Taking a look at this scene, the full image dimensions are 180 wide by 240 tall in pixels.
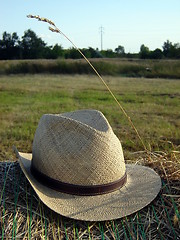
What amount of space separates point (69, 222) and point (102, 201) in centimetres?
27

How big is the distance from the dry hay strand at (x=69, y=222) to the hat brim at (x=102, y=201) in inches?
1.8

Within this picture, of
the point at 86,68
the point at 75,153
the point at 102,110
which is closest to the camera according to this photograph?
the point at 75,153

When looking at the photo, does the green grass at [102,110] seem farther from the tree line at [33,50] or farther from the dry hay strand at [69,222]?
the tree line at [33,50]

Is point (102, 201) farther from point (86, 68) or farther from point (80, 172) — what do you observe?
point (86, 68)

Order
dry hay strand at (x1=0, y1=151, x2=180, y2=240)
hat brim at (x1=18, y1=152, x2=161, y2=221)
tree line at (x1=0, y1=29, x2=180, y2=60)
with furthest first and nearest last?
tree line at (x1=0, y1=29, x2=180, y2=60)
hat brim at (x1=18, y1=152, x2=161, y2=221)
dry hay strand at (x1=0, y1=151, x2=180, y2=240)

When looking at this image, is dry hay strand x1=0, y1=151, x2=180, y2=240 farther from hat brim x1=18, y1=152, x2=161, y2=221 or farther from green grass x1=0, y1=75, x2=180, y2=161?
green grass x1=0, y1=75, x2=180, y2=161

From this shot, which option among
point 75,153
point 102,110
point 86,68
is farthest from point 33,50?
point 75,153

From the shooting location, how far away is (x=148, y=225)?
2.23 meters

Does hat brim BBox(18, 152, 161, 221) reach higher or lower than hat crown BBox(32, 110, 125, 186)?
lower

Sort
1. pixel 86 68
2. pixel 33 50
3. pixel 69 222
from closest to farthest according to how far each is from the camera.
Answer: pixel 69 222
pixel 86 68
pixel 33 50

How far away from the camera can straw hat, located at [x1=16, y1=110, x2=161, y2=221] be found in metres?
2.33

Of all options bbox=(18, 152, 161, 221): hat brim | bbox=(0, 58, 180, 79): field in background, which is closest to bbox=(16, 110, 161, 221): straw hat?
bbox=(18, 152, 161, 221): hat brim

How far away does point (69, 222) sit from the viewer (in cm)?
222

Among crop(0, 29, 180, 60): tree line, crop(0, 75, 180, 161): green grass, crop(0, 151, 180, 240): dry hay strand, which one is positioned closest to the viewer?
crop(0, 151, 180, 240): dry hay strand
